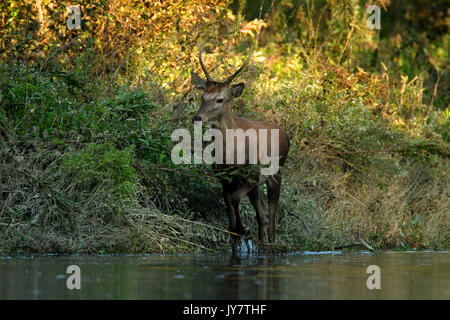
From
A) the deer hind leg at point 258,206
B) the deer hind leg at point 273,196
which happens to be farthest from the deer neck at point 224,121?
the deer hind leg at point 273,196

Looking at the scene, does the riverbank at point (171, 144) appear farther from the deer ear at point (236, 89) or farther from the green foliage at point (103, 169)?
the deer ear at point (236, 89)

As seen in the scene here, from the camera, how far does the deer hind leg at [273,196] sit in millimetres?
14438

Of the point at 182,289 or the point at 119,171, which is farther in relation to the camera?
the point at 119,171

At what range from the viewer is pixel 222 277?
31.4 ft

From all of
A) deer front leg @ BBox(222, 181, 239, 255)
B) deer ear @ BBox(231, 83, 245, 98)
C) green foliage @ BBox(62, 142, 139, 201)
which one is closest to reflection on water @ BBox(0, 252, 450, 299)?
deer front leg @ BBox(222, 181, 239, 255)

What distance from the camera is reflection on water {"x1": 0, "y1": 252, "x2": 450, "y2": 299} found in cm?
824

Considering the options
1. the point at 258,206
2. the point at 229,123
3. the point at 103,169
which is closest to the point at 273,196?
the point at 258,206

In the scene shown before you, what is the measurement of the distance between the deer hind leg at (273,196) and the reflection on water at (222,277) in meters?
1.52

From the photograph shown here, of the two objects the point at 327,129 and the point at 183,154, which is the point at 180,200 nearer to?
the point at 183,154

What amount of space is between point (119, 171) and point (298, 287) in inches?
193

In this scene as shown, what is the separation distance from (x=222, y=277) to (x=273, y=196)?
16.6 feet
